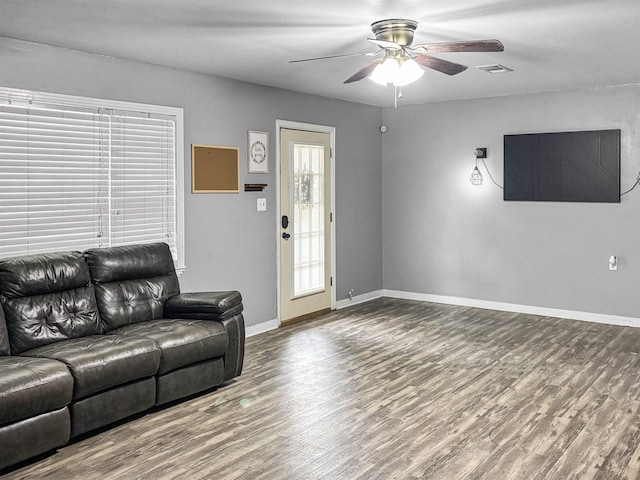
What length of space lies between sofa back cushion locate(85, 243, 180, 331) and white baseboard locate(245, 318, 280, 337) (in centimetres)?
138

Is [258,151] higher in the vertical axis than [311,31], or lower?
lower

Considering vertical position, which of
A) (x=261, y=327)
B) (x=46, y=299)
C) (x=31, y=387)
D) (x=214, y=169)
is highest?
(x=214, y=169)

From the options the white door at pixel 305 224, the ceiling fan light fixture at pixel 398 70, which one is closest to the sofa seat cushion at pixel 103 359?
the ceiling fan light fixture at pixel 398 70

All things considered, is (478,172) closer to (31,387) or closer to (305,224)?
(305,224)

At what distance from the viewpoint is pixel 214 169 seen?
18.4ft

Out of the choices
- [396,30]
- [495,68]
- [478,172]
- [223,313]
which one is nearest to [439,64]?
[396,30]

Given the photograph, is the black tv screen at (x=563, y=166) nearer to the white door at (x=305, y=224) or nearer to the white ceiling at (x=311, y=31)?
the white ceiling at (x=311, y=31)

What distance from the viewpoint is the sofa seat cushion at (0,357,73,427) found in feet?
9.82

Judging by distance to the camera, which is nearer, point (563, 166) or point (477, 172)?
point (563, 166)

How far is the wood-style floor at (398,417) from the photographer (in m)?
3.15

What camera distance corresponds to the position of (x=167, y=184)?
5266mm

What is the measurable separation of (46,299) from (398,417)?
93.5 inches

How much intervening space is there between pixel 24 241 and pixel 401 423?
2821mm

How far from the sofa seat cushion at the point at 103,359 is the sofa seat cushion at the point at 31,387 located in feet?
0.31
